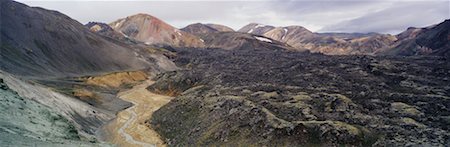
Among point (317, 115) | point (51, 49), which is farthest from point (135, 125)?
point (51, 49)

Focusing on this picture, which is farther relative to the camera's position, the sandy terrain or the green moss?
the sandy terrain

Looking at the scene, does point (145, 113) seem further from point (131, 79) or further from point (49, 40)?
point (49, 40)

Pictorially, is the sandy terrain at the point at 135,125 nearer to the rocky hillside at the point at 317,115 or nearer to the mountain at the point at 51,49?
the rocky hillside at the point at 317,115

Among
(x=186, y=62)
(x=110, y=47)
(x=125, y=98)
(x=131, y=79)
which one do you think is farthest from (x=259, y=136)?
(x=186, y=62)

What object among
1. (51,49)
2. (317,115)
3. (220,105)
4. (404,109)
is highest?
(404,109)

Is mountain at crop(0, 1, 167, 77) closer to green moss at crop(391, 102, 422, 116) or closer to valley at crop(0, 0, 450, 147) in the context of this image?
valley at crop(0, 0, 450, 147)

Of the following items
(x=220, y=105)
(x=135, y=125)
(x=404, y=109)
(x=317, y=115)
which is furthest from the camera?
(x=135, y=125)

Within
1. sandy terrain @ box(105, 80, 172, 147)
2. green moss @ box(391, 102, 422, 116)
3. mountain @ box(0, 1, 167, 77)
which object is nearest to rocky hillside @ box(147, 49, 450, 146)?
green moss @ box(391, 102, 422, 116)

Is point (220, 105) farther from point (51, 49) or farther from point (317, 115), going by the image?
point (51, 49)
